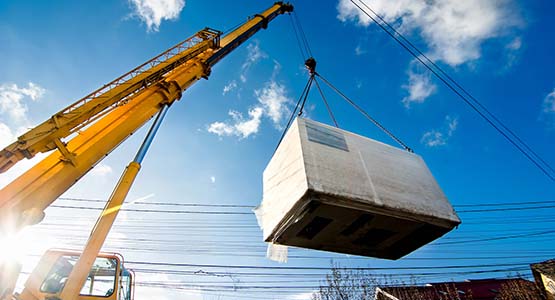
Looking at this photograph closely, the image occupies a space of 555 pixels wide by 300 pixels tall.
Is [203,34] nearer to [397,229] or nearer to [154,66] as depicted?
[154,66]

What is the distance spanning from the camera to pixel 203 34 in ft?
26.6

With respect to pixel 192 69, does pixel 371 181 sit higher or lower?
lower

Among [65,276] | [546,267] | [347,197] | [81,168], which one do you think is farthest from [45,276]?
[546,267]

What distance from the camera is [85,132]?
4.80m

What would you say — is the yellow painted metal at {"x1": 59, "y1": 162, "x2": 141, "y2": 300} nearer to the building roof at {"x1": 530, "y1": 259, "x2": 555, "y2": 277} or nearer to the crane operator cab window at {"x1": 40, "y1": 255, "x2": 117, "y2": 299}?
the crane operator cab window at {"x1": 40, "y1": 255, "x2": 117, "y2": 299}

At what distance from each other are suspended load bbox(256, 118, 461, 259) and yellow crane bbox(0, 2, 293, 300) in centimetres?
275

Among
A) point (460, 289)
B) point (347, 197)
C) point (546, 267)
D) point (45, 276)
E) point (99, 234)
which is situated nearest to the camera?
point (347, 197)

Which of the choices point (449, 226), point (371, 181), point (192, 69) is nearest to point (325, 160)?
point (371, 181)

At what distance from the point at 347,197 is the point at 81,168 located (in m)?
4.11

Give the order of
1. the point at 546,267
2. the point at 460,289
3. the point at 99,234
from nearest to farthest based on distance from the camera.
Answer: the point at 99,234 → the point at 546,267 → the point at 460,289

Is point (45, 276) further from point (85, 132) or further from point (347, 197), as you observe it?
point (347, 197)

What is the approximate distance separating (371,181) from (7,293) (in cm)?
413

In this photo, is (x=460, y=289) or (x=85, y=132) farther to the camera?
(x=460, y=289)

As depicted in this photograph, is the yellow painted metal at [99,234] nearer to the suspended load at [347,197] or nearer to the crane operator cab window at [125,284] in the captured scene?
the crane operator cab window at [125,284]
